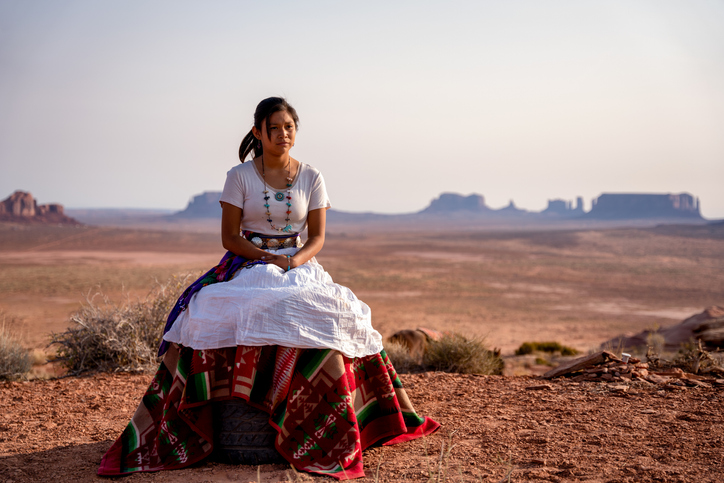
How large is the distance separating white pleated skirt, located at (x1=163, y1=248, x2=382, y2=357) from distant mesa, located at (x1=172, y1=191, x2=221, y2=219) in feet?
549

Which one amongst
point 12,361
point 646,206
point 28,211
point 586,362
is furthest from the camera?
point 646,206

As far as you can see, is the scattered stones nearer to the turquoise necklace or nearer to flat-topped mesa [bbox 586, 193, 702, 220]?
the turquoise necklace

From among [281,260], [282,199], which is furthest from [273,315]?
[282,199]

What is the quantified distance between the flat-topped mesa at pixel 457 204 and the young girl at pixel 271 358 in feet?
610

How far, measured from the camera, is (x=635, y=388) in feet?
16.5

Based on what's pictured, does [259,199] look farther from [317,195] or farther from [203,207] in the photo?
[203,207]

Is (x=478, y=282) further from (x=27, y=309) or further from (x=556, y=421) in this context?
(x=556, y=421)

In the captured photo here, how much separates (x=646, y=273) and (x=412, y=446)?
1528 inches

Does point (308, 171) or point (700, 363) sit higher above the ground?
point (308, 171)

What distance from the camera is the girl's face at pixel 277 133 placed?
3674mm

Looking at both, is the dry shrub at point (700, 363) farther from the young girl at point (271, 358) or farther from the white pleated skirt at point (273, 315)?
the white pleated skirt at point (273, 315)

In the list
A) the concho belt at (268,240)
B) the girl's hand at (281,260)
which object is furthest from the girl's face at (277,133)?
the girl's hand at (281,260)

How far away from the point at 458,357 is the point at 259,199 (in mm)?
4144

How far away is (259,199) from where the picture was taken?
3707 mm
